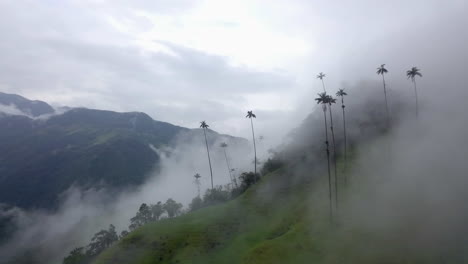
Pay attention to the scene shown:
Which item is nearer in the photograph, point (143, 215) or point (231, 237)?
point (231, 237)

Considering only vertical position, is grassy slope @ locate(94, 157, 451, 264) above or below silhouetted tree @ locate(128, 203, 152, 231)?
above

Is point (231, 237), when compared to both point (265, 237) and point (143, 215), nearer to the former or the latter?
point (265, 237)

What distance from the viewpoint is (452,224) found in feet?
255

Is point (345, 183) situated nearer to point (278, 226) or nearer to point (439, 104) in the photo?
point (278, 226)

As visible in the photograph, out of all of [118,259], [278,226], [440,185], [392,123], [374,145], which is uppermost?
[392,123]

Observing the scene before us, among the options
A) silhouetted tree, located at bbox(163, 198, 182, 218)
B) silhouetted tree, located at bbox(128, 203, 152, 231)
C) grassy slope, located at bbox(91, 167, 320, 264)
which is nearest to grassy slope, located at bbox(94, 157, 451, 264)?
grassy slope, located at bbox(91, 167, 320, 264)

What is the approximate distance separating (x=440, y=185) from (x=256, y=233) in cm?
5128

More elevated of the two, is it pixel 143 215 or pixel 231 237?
pixel 231 237

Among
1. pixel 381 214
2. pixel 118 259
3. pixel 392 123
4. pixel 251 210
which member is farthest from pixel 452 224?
pixel 118 259

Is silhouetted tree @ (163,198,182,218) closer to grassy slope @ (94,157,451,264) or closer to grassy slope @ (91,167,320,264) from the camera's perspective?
grassy slope @ (94,157,451,264)

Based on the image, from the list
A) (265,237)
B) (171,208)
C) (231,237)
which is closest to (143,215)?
(171,208)

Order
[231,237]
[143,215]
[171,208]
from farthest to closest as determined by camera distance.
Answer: [171,208], [143,215], [231,237]

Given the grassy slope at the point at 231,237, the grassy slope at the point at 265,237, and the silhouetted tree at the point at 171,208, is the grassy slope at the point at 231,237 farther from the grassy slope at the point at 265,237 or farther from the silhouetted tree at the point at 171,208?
the silhouetted tree at the point at 171,208

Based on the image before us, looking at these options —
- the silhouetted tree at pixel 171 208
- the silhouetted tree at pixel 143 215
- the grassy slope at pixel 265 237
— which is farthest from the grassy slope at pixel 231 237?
the silhouetted tree at pixel 143 215
